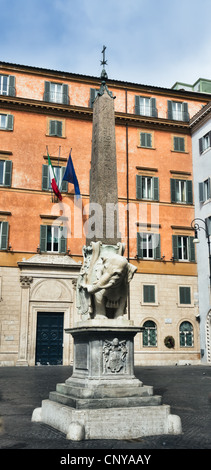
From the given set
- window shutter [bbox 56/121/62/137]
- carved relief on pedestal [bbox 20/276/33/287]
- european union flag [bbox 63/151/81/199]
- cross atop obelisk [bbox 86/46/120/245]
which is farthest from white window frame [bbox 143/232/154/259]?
cross atop obelisk [bbox 86/46/120/245]

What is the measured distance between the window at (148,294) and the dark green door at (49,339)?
451cm

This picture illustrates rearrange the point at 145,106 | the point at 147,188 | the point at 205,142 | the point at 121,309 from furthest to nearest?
the point at 145,106 → the point at 147,188 → the point at 205,142 → the point at 121,309

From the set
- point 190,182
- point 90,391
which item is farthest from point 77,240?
point 90,391

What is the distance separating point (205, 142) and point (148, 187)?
399 cm

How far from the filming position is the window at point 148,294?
24.8m

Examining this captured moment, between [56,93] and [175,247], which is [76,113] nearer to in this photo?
[56,93]

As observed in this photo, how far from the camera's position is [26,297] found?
2272cm

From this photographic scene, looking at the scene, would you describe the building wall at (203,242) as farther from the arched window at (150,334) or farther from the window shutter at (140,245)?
the window shutter at (140,245)

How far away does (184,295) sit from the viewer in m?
25.5

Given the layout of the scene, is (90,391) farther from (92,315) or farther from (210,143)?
(210,143)

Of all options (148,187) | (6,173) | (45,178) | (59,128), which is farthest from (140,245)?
(6,173)

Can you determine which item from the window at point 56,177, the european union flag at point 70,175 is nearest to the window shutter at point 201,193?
the european union flag at point 70,175

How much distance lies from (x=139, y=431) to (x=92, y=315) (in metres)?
1.76

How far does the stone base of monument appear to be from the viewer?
591 centimetres
